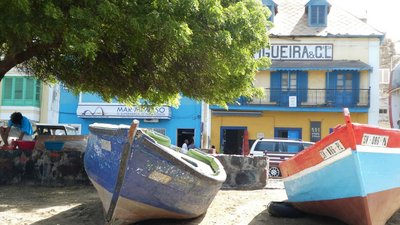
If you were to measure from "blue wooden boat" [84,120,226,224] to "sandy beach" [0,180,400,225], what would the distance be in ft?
2.21

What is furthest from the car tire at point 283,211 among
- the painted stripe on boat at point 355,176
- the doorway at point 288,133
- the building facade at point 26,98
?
the building facade at point 26,98

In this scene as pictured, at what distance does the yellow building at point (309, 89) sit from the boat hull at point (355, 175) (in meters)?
19.3

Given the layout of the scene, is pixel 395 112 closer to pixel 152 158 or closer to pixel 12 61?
pixel 152 158

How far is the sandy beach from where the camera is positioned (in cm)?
801

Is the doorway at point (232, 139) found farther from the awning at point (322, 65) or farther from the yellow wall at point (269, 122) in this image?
Result: the awning at point (322, 65)

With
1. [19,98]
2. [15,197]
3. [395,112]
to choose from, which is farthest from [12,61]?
[19,98]

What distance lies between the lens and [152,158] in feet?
22.4

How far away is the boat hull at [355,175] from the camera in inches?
263

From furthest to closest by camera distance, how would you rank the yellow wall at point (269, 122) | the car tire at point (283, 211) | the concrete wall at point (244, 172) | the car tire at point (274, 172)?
the yellow wall at point (269, 122) < the car tire at point (274, 172) < the concrete wall at point (244, 172) < the car tire at point (283, 211)

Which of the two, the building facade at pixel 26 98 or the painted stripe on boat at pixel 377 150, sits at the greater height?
the building facade at pixel 26 98

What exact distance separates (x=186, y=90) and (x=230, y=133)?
16534 mm

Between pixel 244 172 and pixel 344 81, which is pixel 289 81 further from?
pixel 244 172

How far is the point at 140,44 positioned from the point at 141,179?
321cm

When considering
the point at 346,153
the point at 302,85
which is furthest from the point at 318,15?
the point at 346,153
